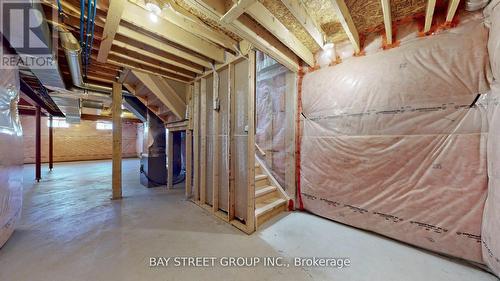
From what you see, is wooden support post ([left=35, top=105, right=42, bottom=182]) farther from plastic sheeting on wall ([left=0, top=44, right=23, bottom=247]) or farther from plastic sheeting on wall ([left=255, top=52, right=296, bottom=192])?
plastic sheeting on wall ([left=255, top=52, right=296, bottom=192])

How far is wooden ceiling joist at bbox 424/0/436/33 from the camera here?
1.57m

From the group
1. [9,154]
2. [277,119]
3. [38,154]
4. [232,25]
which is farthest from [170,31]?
[38,154]

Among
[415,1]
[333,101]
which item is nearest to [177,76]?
[333,101]

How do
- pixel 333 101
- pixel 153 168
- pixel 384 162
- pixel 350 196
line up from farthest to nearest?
pixel 153 168 → pixel 333 101 → pixel 350 196 → pixel 384 162

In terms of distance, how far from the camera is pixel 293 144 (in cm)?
295

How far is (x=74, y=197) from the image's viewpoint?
345 centimetres

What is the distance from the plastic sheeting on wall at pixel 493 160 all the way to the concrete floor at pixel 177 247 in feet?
0.82

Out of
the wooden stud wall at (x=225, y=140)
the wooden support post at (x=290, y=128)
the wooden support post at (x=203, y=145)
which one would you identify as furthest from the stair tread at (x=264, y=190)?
the wooden support post at (x=203, y=145)

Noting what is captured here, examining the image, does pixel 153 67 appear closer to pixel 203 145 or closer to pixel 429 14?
pixel 203 145

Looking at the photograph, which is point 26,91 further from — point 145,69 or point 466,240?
point 466,240

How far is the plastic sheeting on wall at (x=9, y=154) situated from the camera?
182 centimetres

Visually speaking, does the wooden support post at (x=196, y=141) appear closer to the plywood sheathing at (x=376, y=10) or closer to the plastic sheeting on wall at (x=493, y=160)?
the plywood sheathing at (x=376, y=10)

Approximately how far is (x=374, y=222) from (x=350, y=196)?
36 centimetres

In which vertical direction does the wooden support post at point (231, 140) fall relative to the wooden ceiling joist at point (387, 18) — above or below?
below
